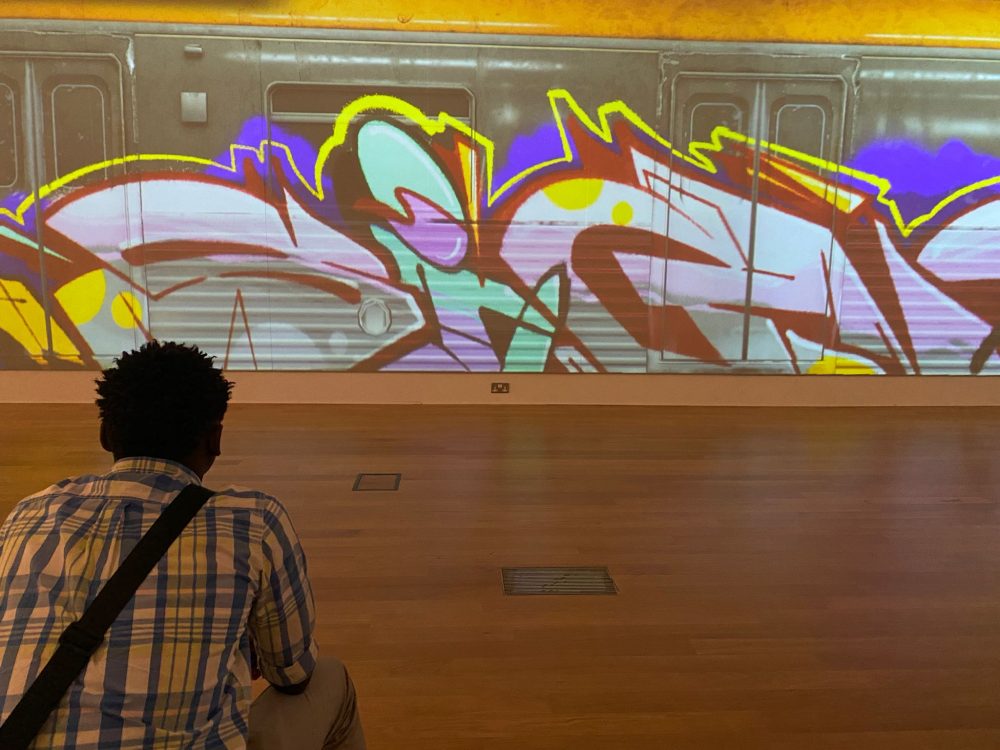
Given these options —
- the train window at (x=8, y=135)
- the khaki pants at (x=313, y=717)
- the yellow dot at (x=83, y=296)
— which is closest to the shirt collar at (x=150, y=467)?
the khaki pants at (x=313, y=717)

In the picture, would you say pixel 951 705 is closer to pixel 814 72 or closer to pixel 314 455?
pixel 314 455

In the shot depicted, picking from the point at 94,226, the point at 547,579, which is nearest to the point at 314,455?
the point at 547,579

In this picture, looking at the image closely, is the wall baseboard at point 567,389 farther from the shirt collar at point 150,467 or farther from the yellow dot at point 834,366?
the shirt collar at point 150,467

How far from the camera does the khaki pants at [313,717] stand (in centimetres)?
117

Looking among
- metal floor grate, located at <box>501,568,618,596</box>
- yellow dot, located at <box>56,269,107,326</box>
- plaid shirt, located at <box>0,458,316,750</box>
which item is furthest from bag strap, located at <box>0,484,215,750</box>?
yellow dot, located at <box>56,269,107,326</box>

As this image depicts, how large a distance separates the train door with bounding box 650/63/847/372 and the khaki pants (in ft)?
15.2

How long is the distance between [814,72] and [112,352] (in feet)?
16.9

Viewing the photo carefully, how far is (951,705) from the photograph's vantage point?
2.03 m

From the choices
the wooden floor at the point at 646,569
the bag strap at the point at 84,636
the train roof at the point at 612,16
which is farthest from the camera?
the train roof at the point at 612,16

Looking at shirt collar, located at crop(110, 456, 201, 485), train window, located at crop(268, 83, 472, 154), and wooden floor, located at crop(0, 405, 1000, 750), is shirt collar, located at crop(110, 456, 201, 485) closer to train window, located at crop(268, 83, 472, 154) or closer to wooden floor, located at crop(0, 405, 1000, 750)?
wooden floor, located at crop(0, 405, 1000, 750)

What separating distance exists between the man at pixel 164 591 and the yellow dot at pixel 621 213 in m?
4.63

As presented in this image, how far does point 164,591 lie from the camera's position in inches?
37.5

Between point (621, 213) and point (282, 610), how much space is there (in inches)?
190

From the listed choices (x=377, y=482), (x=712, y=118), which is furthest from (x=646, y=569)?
(x=712, y=118)
